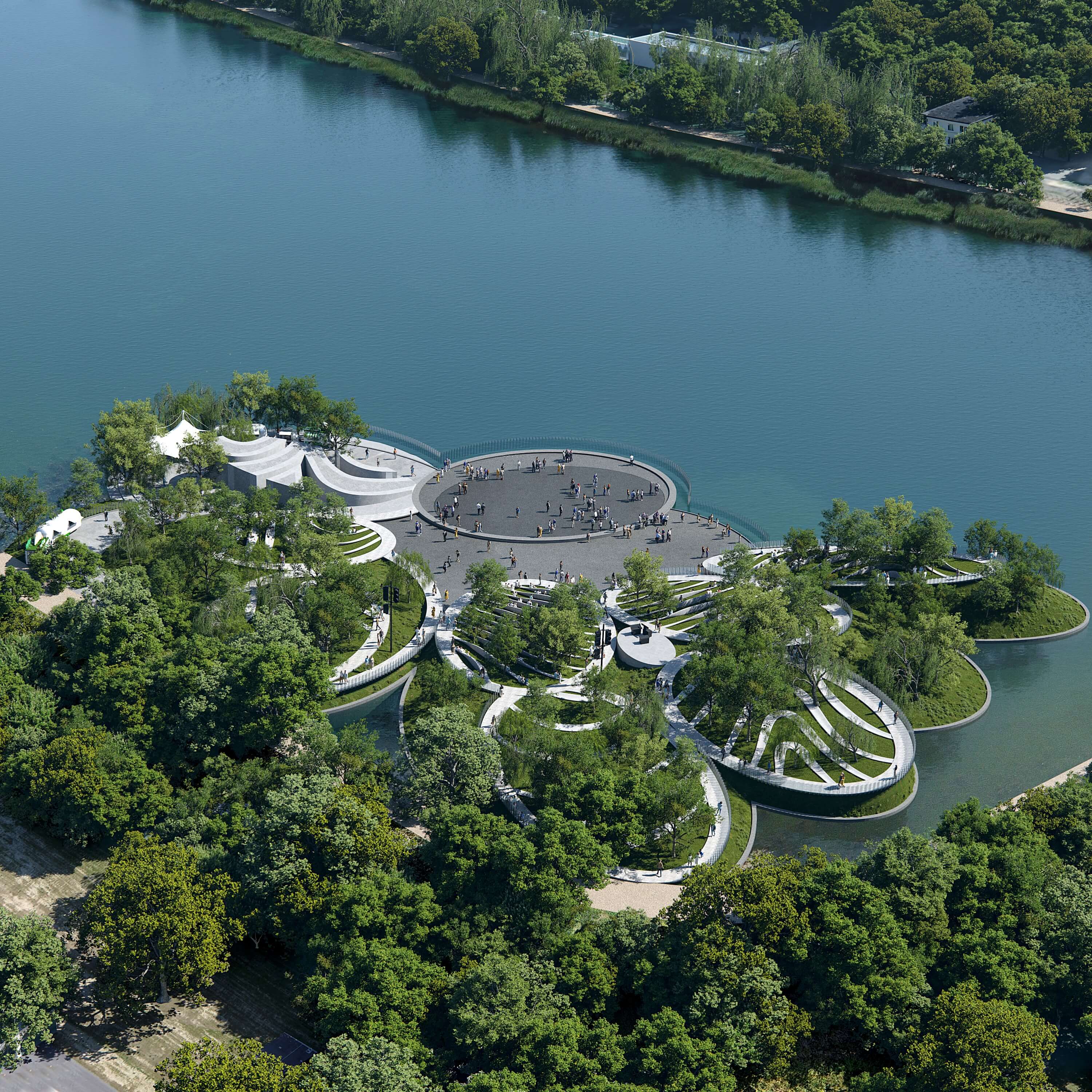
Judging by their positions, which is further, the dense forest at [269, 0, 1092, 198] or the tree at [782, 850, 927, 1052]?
the dense forest at [269, 0, 1092, 198]

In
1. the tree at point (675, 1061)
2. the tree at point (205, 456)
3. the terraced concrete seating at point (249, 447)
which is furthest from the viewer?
the terraced concrete seating at point (249, 447)

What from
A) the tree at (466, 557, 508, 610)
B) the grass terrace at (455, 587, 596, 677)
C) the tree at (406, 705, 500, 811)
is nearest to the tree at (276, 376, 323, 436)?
the tree at (466, 557, 508, 610)

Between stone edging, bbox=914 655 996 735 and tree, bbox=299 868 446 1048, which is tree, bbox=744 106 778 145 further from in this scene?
tree, bbox=299 868 446 1048

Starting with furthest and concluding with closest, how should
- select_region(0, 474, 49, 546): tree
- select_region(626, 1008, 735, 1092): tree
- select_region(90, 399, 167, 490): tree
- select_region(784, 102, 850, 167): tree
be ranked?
select_region(784, 102, 850, 167): tree, select_region(90, 399, 167, 490): tree, select_region(0, 474, 49, 546): tree, select_region(626, 1008, 735, 1092): tree

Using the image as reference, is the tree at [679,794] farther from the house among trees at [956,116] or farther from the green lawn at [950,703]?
the house among trees at [956,116]

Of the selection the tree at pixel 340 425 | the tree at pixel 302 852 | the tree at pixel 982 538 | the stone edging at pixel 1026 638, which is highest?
the tree at pixel 982 538

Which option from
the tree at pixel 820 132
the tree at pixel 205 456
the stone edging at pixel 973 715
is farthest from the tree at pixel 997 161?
the tree at pixel 205 456

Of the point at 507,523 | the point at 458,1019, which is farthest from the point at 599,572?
the point at 458,1019
